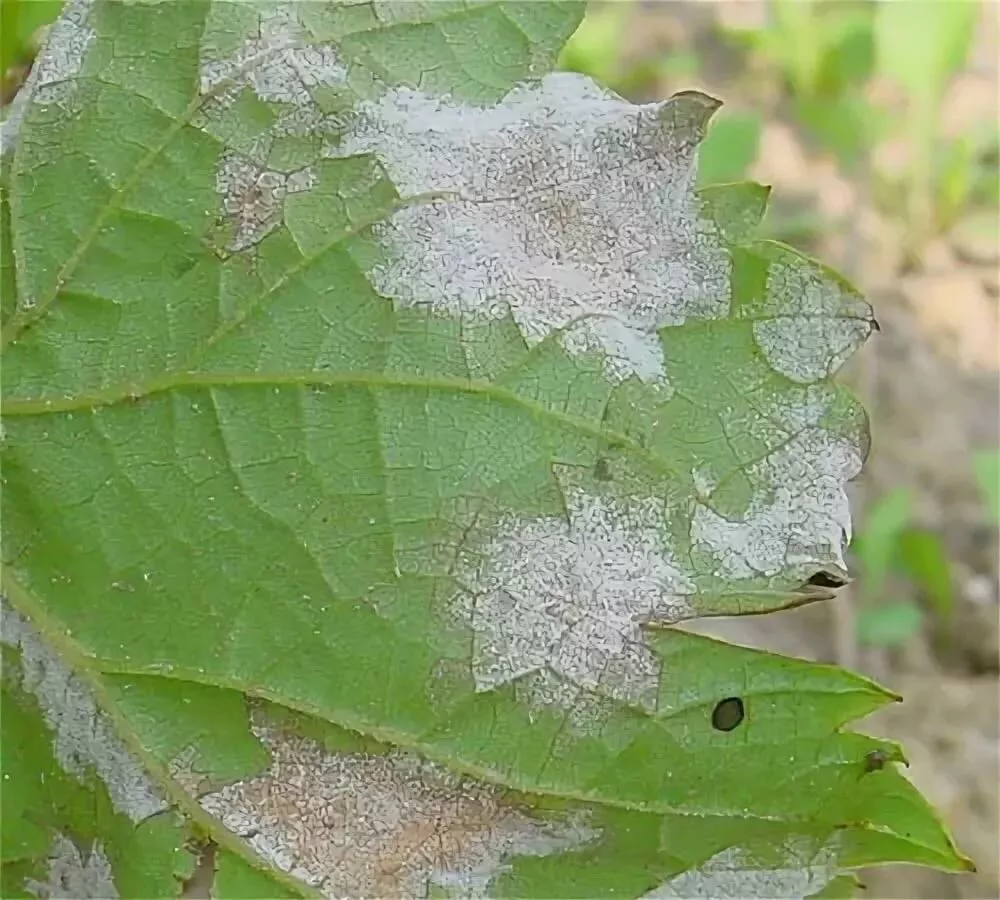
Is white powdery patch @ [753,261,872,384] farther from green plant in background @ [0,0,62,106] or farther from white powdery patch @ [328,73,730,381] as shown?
green plant in background @ [0,0,62,106]

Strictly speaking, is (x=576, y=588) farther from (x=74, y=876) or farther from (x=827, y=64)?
(x=827, y=64)

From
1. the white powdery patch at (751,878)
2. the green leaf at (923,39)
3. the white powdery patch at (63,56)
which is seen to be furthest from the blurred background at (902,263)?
the white powdery patch at (63,56)

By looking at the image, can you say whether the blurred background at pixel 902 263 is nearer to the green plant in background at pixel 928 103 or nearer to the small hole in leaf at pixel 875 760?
the green plant in background at pixel 928 103

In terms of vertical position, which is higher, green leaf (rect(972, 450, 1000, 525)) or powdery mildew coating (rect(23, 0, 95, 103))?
powdery mildew coating (rect(23, 0, 95, 103))

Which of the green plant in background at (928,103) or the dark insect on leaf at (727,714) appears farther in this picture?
the green plant in background at (928,103)

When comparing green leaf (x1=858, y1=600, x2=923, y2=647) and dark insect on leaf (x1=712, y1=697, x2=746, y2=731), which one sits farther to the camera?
green leaf (x1=858, y1=600, x2=923, y2=647)

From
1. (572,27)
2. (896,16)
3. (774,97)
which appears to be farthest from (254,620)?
(774,97)

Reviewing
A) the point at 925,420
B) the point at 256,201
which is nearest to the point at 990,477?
the point at 925,420

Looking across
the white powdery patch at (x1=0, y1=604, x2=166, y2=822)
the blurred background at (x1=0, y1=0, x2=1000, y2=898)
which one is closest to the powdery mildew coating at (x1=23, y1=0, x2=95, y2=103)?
the white powdery patch at (x1=0, y1=604, x2=166, y2=822)
